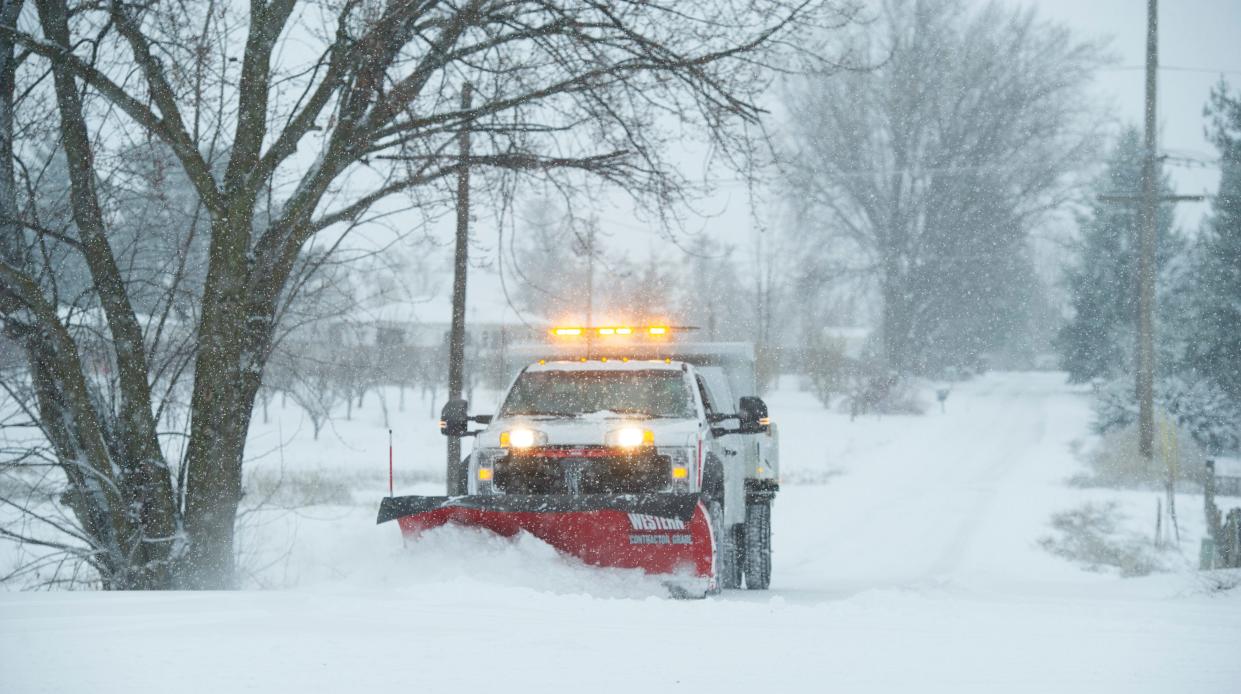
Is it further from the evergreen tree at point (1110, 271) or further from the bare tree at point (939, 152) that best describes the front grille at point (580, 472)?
the evergreen tree at point (1110, 271)

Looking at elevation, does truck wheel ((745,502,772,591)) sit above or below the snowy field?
below

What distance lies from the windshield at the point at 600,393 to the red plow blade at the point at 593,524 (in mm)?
1354

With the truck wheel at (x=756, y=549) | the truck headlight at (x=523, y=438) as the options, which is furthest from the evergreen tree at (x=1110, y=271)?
the truck headlight at (x=523, y=438)

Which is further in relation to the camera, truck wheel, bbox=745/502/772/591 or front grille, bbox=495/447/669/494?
truck wheel, bbox=745/502/772/591

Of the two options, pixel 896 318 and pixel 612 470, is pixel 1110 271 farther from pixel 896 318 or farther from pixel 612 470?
pixel 612 470

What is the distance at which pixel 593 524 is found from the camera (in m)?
7.10

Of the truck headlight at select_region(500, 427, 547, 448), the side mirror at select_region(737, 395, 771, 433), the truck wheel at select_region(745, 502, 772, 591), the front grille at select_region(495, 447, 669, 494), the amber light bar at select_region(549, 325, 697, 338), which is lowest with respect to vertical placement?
the truck wheel at select_region(745, 502, 772, 591)

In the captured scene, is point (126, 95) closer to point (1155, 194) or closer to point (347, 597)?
point (347, 597)

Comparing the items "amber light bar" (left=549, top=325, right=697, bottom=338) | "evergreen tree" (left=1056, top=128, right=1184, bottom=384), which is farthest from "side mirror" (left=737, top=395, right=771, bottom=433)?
"evergreen tree" (left=1056, top=128, right=1184, bottom=384)

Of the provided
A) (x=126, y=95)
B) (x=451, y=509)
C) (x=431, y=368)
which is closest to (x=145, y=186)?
(x=126, y=95)

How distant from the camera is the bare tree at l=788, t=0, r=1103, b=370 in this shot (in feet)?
132

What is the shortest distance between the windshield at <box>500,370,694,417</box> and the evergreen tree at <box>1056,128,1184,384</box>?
3680cm

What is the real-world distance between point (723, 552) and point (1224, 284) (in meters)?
26.7

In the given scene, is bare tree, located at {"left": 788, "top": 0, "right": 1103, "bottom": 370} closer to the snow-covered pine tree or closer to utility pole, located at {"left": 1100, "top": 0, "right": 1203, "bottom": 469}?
the snow-covered pine tree
